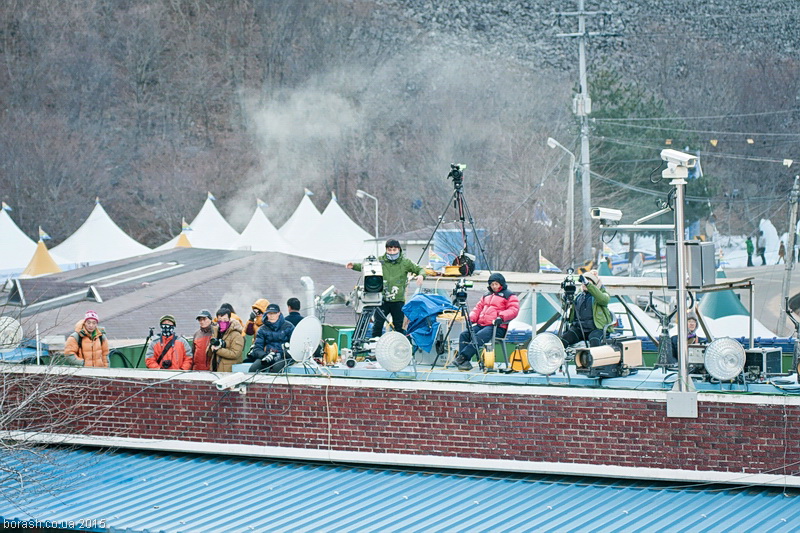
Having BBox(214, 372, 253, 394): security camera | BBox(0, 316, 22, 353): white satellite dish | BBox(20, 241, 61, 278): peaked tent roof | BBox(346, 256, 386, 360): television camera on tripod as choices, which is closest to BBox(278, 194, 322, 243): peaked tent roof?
BBox(20, 241, 61, 278): peaked tent roof

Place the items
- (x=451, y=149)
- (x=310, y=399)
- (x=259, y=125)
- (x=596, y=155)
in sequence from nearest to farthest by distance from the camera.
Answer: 1. (x=310, y=399)
2. (x=596, y=155)
3. (x=451, y=149)
4. (x=259, y=125)

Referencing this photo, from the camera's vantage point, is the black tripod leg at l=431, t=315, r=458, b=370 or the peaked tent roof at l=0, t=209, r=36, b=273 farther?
the peaked tent roof at l=0, t=209, r=36, b=273

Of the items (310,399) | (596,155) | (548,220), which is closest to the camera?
(310,399)

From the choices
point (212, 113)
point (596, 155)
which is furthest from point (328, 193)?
point (596, 155)

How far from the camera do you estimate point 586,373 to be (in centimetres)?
1479

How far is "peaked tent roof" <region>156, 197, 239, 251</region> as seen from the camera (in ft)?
170

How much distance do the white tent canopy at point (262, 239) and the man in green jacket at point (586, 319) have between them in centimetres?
3145

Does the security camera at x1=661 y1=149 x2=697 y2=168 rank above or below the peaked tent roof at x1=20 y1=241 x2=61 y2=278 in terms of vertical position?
above

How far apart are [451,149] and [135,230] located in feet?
72.6

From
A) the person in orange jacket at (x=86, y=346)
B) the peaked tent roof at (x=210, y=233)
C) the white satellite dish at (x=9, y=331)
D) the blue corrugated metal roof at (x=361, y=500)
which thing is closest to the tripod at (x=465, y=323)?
the blue corrugated metal roof at (x=361, y=500)

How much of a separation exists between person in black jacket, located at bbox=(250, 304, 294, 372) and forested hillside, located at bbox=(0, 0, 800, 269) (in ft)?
122

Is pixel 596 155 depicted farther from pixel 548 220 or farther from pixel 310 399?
pixel 310 399

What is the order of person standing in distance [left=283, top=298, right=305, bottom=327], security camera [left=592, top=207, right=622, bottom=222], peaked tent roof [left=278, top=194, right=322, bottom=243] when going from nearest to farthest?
security camera [left=592, top=207, right=622, bottom=222] → person standing in distance [left=283, top=298, right=305, bottom=327] → peaked tent roof [left=278, top=194, right=322, bottom=243]

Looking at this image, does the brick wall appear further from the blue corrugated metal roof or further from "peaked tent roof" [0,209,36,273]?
"peaked tent roof" [0,209,36,273]
